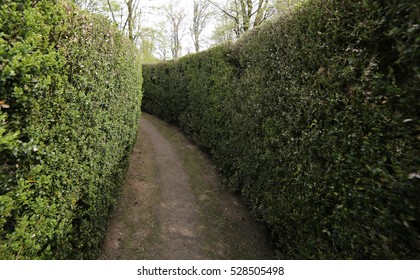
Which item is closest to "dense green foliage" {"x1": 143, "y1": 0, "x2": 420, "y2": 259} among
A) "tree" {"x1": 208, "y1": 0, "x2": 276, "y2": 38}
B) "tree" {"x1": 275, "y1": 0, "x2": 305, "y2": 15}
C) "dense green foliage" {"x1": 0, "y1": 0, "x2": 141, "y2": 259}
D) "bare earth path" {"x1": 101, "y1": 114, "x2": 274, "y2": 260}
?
"tree" {"x1": 275, "y1": 0, "x2": 305, "y2": 15}

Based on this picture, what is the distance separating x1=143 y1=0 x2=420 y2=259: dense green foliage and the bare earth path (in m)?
0.99

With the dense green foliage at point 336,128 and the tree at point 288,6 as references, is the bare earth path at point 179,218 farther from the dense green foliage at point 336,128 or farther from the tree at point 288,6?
the tree at point 288,6

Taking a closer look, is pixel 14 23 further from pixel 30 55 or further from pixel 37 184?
pixel 37 184

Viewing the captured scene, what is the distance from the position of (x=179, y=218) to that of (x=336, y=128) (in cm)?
582

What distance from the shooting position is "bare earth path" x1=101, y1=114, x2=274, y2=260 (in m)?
6.38

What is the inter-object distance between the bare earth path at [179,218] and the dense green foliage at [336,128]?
0.99m

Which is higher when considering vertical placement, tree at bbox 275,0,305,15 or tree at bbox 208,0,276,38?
tree at bbox 208,0,276,38

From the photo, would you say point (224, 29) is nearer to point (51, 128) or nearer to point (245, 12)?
point (245, 12)

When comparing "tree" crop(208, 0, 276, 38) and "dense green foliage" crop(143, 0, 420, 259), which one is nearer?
"dense green foliage" crop(143, 0, 420, 259)

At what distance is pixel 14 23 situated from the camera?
8.37 feet

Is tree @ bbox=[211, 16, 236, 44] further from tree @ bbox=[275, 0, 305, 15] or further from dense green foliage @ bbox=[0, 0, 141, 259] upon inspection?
dense green foliage @ bbox=[0, 0, 141, 259]

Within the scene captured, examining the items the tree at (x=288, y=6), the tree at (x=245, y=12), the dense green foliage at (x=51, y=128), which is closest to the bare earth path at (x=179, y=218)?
the dense green foliage at (x=51, y=128)

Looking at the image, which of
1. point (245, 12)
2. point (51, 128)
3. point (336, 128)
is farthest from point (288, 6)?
point (245, 12)

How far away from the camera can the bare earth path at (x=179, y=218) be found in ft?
20.9
